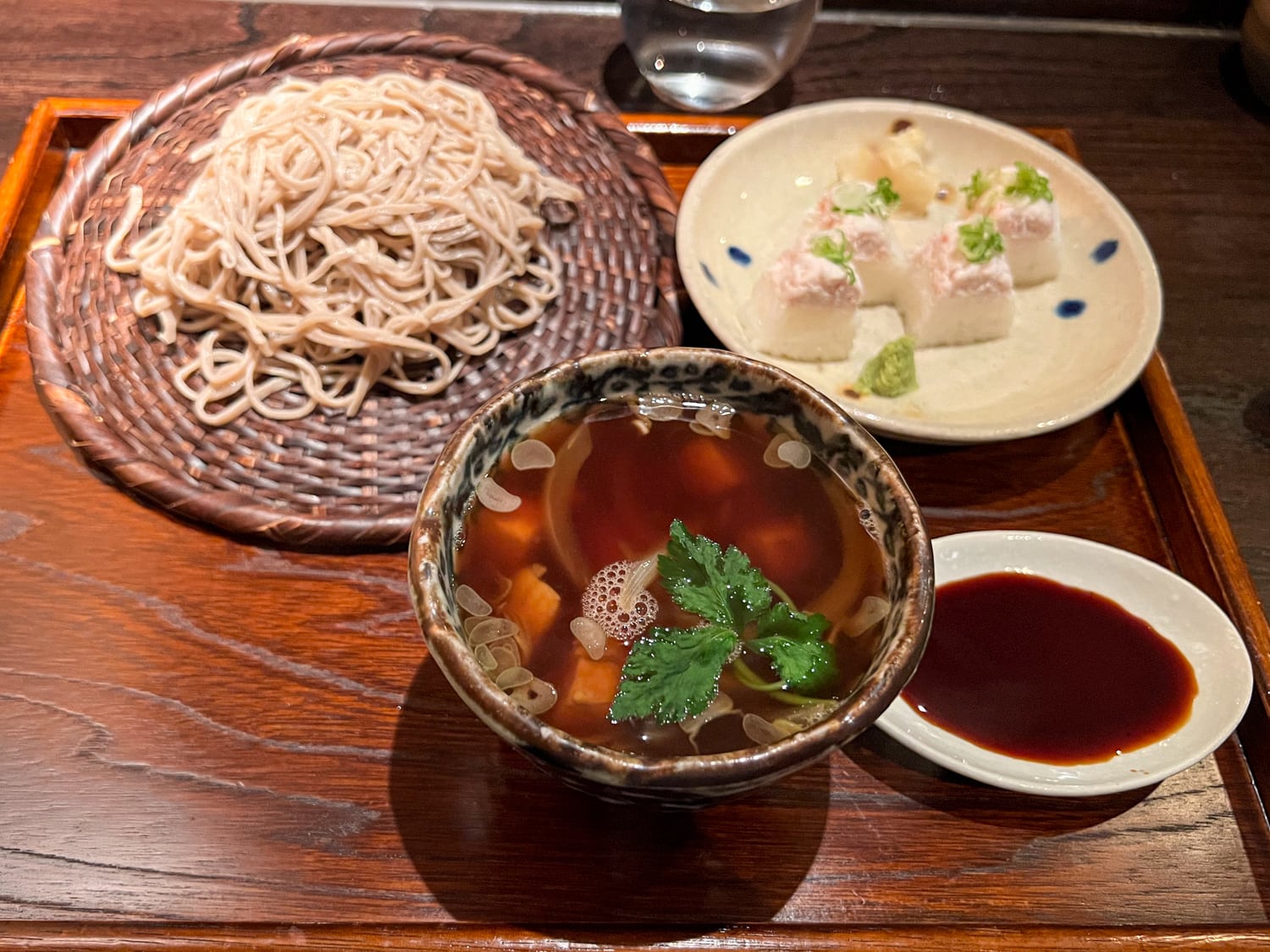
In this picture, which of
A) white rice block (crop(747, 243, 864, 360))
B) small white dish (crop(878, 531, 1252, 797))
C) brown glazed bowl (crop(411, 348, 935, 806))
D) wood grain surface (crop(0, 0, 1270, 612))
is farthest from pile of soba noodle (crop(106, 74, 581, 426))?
small white dish (crop(878, 531, 1252, 797))

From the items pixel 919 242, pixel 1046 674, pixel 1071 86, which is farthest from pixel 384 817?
pixel 1071 86

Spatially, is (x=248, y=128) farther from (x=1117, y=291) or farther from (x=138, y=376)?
(x=1117, y=291)

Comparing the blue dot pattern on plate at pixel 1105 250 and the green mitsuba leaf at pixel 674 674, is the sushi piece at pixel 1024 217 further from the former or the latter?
the green mitsuba leaf at pixel 674 674

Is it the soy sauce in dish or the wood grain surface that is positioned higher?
the wood grain surface

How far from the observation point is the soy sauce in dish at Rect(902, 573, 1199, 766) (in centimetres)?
131

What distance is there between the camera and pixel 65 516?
1483 mm

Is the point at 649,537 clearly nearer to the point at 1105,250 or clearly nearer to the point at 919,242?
the point at 919,242

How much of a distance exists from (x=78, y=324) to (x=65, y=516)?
36 cm

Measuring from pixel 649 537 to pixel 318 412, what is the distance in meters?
0.75

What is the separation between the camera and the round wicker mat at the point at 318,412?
4.89 feet

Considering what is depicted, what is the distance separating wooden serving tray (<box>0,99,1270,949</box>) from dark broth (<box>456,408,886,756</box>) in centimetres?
28

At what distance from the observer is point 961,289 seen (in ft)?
5.89

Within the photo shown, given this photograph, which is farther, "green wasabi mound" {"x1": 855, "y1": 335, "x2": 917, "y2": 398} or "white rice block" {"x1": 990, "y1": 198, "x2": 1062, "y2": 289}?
"white rice block" {"x1": 990, "y1": 198, "x2": 1062, "y2": 289}

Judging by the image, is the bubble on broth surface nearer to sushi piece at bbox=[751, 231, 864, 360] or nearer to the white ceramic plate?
the white ceramic plate
